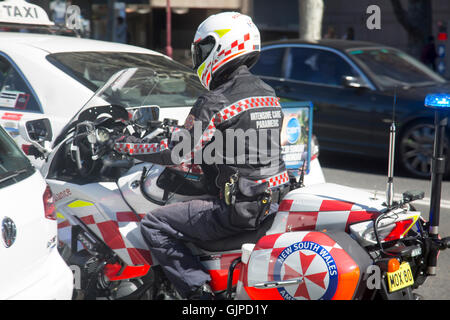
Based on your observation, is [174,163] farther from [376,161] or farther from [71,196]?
[376,161]

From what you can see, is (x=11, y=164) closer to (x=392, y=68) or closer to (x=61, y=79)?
(x=61, y=79)

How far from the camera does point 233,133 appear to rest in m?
3.16

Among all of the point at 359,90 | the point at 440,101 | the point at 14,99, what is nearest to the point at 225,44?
the point at 440,101

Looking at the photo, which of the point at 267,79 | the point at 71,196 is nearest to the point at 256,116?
the point at 71,196

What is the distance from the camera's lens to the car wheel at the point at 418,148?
307 inches

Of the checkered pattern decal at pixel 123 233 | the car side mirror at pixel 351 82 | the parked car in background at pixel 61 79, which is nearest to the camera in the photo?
the checkered pattern decal at pixel 123 233

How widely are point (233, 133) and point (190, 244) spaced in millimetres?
634

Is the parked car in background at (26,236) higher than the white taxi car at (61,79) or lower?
lower

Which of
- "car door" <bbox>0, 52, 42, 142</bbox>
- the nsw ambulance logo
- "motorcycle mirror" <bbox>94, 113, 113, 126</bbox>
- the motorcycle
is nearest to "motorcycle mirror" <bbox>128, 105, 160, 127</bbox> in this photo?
the motorcycle

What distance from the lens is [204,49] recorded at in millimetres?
3336

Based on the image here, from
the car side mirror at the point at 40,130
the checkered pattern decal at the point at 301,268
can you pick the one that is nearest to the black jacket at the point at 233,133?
the checkered pattern decal at the point at 301,268

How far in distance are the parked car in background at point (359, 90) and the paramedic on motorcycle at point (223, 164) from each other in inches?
189

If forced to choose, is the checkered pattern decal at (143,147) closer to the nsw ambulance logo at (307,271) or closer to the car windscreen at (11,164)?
the car windscreen at (11,164)

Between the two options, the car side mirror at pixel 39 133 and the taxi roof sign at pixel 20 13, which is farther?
the taxi roof sign at pixel 20 13
